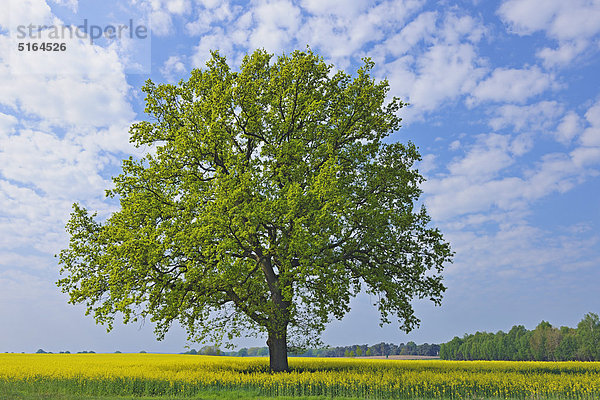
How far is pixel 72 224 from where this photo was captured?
25078mm

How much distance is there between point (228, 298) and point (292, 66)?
1319 centimetres

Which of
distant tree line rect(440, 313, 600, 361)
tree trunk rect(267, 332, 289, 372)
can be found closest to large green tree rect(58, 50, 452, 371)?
tree trunk rect(267, 332, 289, 372)

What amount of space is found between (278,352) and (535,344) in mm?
74362

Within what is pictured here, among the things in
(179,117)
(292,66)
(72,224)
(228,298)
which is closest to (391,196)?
(292,66)

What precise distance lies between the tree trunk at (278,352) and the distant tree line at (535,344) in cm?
6887

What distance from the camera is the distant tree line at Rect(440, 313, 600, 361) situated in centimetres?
7419

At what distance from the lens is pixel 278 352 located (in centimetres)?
2403

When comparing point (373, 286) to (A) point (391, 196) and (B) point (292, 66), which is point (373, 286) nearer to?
(A) point (391, 196)

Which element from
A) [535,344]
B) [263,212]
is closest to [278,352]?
[263,212]

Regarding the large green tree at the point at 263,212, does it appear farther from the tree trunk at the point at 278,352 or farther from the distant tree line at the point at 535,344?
the distant tree line at the point at 535,344

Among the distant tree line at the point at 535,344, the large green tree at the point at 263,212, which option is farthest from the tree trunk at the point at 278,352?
the distant tree line at the point at 535,344

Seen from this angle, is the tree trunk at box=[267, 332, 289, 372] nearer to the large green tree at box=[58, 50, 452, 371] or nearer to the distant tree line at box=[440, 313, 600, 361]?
the large green tree at box=[58, 50, 452, 371]

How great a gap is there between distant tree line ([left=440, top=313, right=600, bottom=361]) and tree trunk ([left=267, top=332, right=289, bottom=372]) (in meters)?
68.9

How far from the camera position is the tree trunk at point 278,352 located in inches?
938
